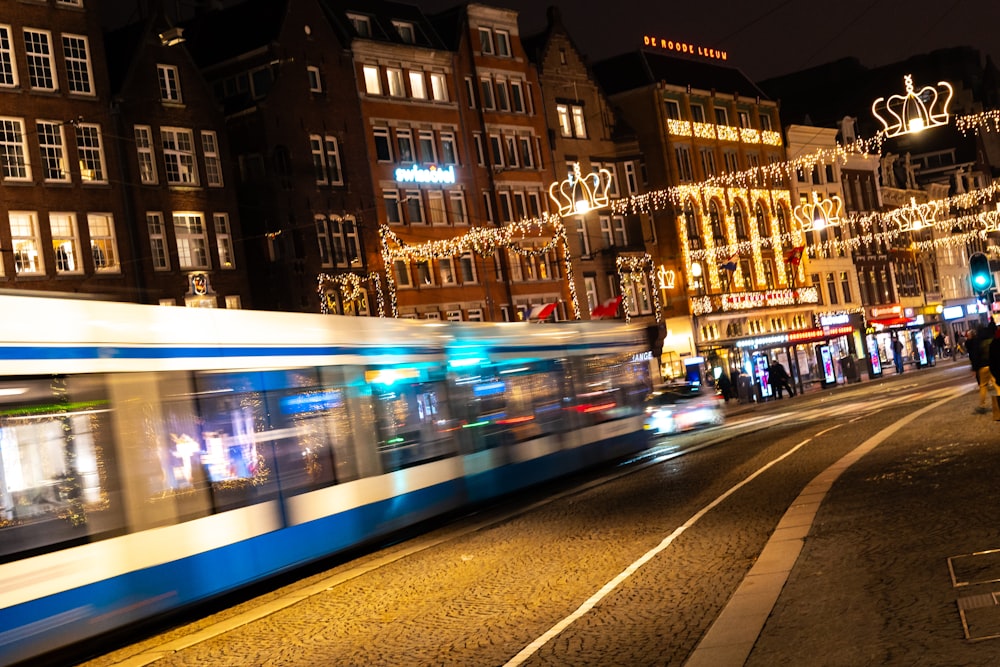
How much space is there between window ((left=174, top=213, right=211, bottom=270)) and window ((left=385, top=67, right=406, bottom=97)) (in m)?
12.7

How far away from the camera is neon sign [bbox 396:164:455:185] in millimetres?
52812

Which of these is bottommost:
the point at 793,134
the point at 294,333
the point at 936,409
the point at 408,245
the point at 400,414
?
the point at 936,409

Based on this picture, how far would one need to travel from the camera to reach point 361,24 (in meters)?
54.4

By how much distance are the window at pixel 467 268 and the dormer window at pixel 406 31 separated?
924cm

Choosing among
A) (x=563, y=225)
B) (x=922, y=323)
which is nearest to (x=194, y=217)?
(x=563, y=225)

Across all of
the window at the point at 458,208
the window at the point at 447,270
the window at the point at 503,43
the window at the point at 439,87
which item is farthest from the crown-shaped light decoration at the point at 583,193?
the window at the point at 503,43

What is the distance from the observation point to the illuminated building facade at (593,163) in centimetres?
6300

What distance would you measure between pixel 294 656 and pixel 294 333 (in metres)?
5.97

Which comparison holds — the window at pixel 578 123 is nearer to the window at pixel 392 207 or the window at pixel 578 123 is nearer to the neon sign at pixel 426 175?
the neon sign at pixel 426 175

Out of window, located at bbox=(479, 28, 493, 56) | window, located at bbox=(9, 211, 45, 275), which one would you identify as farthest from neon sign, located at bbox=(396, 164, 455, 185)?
window, located at bbox=(9, 211, 45, 275)

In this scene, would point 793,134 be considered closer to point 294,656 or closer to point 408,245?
point 408,245

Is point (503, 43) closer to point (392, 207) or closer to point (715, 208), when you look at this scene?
point (392, 207)

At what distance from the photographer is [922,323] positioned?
92500 millimetres

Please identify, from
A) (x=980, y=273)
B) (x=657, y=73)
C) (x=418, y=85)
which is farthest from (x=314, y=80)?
(x=980, y=273)
